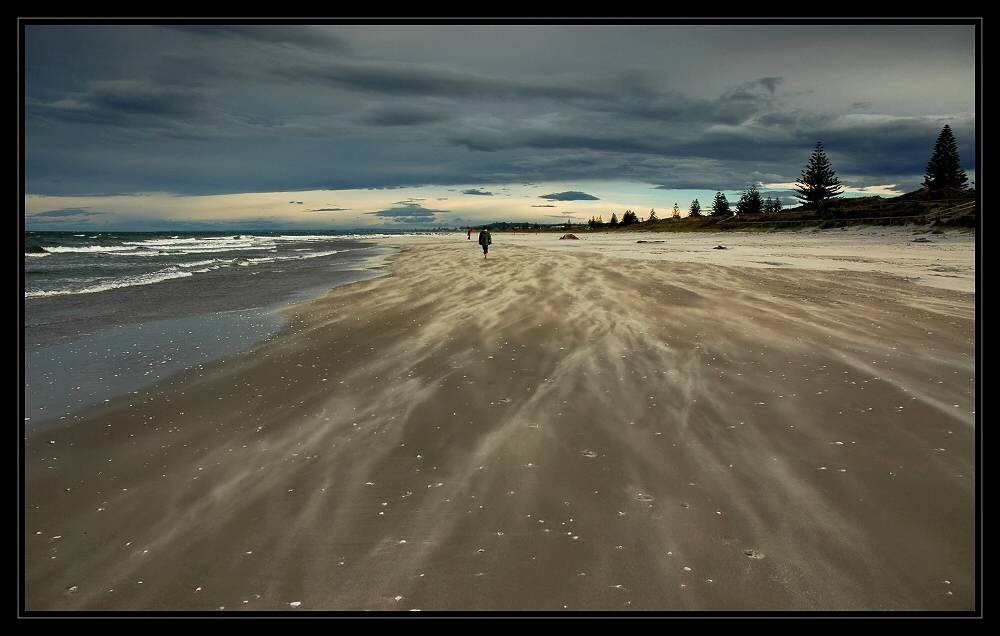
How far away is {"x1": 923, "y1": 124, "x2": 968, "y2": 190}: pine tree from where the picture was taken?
70.8 metres

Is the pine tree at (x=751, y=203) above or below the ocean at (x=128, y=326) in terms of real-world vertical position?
above

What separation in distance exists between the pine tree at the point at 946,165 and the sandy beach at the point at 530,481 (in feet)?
295

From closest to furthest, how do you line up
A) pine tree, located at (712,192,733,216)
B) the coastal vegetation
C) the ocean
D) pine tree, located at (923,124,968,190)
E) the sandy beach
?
1. the sandy beach
2. the ocean
3. the coastal vegetation
4. pine tree, located at (923,124,968,190)
5. pine tree, located at (712,192,733,216)

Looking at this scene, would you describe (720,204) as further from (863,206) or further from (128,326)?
(128,326)

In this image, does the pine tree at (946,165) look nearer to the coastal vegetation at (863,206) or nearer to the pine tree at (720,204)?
the coastal vegetation at (863,206)

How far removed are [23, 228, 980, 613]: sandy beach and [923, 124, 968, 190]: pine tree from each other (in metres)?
89.9

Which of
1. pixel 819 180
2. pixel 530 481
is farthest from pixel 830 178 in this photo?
pixel 530 481

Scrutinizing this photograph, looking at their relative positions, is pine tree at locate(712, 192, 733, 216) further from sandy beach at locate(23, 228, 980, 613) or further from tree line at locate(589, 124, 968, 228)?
sandy beach at locate(23, 228, 980, 613)

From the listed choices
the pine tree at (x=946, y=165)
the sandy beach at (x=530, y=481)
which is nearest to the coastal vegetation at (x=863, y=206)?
the pine tree at (x=946, y=165)

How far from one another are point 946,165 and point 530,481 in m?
99.5

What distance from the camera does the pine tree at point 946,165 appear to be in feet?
232

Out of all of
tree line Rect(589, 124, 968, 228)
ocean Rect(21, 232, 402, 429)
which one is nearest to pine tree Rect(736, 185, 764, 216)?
tree line Rect(589, 124, 968, 228)
